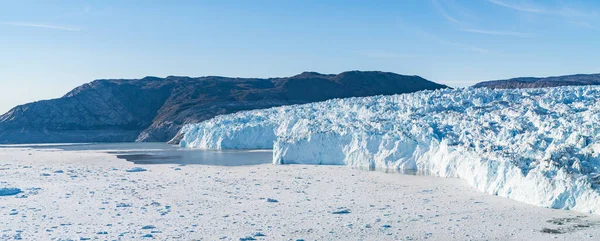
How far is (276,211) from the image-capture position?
40.5ft

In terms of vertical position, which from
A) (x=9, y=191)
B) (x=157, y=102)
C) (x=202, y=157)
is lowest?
(x=9, y=191)

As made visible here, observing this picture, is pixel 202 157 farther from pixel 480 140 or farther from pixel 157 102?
pixel 157 102

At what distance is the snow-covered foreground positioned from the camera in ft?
33.3

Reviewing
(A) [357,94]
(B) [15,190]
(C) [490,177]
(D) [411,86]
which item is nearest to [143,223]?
(B) [15,190]

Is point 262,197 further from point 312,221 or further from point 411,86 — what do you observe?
point 411,86

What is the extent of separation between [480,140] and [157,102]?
67.8 meters

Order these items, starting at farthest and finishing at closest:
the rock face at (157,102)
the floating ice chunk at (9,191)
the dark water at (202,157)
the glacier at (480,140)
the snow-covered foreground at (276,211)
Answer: the rock face at (157,102) < the dark water at (202,157) < the floating ice chunk at (9,191) < the glacier at (480,140) < the snow-covered foreground at (276,211)

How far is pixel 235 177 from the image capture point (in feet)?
62.6

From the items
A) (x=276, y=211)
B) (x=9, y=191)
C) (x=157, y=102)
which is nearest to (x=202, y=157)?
(x=9, y=191)

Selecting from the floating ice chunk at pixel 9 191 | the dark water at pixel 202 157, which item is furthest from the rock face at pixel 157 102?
the floating ice chunk at pixel 9 191

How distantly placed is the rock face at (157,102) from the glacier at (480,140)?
3178 cm

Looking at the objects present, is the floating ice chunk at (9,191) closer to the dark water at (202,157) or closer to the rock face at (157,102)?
the dark water at (202,157)

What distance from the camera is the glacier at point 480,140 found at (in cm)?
1228

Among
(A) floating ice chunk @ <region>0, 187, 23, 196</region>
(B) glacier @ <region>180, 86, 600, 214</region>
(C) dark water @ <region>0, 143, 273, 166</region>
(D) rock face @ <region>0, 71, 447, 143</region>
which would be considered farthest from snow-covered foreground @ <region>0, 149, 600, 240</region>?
(D) rock face @ <region>0, 71, 447, 143</region>
